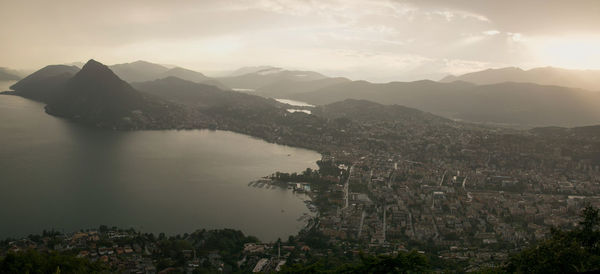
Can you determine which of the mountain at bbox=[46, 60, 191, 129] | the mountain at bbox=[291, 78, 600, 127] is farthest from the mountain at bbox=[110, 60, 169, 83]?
the mountain at bbox=[291, 78, 600, 127]

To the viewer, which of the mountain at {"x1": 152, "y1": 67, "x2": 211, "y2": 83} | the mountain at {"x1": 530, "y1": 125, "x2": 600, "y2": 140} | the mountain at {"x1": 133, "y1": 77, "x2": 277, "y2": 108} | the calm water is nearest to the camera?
the calm water

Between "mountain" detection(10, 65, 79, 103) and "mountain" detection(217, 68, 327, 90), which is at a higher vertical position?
"mountain" detection(217, 68, 327, 90)

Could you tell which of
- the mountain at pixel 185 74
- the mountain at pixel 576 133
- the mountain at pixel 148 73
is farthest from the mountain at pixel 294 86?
the mountain at pixel 576 133

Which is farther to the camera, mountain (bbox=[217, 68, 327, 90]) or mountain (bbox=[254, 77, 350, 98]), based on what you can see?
mountain (bbox=[217, 68, 327, 90])

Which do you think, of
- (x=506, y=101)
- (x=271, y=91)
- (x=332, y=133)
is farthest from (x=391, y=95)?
(x=332, y=133)

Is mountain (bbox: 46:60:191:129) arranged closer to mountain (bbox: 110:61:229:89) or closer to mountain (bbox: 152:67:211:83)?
mountain (bbox: 110:61:229:89)

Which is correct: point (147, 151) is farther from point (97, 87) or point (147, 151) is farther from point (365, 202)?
point (97, 87)

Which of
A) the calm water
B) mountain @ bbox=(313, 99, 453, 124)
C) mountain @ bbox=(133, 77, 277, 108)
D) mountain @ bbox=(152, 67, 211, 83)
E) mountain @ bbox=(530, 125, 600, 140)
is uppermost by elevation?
mountain @ bbox=(152, 67, 211, 83)

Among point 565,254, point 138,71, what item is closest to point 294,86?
point 138,71
